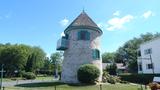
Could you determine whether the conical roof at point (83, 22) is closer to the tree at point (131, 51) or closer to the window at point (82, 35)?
the window at point (82, 35)

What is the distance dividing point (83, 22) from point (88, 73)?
844 centimetres

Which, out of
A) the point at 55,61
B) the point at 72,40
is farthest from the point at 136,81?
the point at 55,61

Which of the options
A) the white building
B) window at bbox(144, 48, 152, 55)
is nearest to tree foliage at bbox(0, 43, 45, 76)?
the white building

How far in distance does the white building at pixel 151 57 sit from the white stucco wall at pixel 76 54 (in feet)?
52.7

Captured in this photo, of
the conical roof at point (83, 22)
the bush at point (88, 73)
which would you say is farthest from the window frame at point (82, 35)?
the bush at point (88, 73)

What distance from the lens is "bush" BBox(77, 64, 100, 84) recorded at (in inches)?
1268

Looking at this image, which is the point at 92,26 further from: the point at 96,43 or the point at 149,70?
the point at 149,70

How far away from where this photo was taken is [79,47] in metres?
35.3

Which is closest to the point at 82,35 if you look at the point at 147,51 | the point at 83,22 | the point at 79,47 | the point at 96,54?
the point at 79,47

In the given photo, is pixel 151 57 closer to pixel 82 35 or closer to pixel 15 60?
pixel 82 35

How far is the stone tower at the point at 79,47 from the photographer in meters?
35.3

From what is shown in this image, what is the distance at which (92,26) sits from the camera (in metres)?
36.2

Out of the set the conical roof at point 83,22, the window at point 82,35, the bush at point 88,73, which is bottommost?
the bush at point 88,73

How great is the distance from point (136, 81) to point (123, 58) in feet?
172
